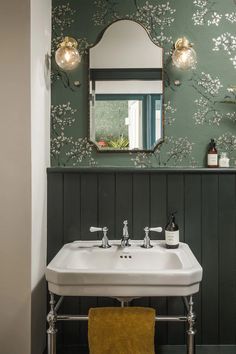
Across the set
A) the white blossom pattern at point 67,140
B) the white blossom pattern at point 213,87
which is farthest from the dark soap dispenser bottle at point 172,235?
the white blossom pattern at point 213,87

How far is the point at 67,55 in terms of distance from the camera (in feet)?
7.52

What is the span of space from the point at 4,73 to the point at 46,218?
0.84 meters

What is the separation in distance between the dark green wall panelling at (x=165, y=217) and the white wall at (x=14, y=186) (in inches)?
13.9

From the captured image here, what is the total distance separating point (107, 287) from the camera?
1.80 m

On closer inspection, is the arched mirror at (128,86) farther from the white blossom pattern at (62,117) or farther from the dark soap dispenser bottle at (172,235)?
the dark soap dispenser bottle at (172,235)

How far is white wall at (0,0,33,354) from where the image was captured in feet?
6.59

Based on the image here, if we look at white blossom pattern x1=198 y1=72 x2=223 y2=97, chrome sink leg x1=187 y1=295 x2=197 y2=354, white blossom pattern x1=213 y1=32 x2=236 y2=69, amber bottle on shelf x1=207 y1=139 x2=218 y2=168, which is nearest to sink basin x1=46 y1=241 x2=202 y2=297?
chrome sink leg x1=187 y1=295 x2=197 y2=354

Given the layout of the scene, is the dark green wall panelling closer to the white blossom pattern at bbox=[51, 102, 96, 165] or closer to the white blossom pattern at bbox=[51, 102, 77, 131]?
the white blossom pattern at bbox=[51, 102, 96, 165]

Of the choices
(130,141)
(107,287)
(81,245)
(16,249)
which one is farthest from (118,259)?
(130,141)

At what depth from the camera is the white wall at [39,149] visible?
207 cm

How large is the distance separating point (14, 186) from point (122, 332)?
867 mm

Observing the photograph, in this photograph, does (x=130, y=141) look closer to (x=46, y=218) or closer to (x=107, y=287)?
(x=46, y=218)

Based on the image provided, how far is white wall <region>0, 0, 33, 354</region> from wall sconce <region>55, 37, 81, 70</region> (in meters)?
0.33

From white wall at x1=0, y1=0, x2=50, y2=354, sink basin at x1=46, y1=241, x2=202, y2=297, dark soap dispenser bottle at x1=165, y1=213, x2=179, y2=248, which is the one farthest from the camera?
dark soap dispenser bottle at x1=165, y1=213, x2=179, y2=248
